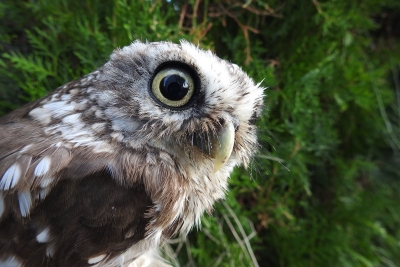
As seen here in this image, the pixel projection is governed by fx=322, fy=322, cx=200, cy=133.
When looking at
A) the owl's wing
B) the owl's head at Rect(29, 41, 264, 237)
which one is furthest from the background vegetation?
the owl's wing

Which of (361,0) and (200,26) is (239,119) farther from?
(361,0)

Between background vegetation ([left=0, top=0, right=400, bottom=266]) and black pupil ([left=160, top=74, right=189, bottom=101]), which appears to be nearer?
black pupil ([left=160, top=74, right=189, bottom=101])

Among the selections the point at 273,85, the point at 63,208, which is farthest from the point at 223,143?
the point at 273,85

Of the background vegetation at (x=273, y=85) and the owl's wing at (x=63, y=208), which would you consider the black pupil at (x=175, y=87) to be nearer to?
the owl's wing at (x=63, y=208)

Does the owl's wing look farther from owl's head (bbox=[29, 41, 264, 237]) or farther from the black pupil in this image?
the black pupil

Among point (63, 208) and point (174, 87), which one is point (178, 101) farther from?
point (63, 208)

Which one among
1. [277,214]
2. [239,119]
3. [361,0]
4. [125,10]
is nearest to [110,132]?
[239,119]

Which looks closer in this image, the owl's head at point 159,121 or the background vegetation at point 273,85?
the owl's head at point 159,121

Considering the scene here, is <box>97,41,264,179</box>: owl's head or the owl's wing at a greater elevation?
<box>97,41,264,179</box>: owl's head

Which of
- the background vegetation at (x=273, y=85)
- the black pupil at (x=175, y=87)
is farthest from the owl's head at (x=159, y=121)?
the background vegetation at (x=273, y=85)
